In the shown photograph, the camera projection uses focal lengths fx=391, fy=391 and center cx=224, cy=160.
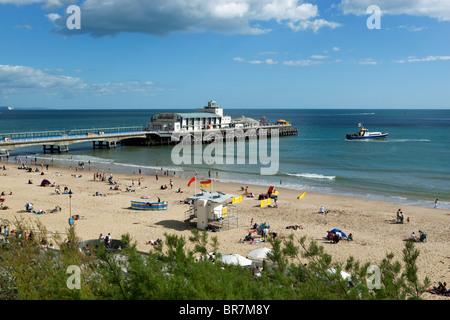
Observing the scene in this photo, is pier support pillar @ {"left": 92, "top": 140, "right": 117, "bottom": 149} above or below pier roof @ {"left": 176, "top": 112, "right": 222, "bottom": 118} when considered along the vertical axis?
below

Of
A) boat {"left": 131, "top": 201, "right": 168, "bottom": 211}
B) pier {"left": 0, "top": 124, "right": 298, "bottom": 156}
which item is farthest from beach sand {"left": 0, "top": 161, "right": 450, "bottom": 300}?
pier {"left": 0, "top": 124, "right": 298, "bottom": 156}

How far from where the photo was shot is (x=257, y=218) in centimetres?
2348

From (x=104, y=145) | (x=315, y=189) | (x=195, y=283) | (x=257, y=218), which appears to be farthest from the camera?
(x=104, y=145)

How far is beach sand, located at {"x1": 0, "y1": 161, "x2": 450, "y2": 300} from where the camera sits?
17984 mm

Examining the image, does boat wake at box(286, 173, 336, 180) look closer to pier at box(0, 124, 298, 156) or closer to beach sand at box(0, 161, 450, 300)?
beach sand at box(0, 161, 450, 300)

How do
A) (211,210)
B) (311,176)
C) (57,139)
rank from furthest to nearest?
(57,139) → (311,176) → (211,210)

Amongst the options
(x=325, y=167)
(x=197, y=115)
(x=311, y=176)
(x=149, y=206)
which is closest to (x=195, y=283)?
(x=149, y=206)

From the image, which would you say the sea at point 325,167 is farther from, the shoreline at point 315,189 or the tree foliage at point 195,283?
the tree foliage at point 195,283

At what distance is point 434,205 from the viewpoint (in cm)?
2800

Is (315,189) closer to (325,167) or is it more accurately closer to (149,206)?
(325,167)

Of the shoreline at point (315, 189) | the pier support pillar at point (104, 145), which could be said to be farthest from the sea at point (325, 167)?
the pier support pillar at point (104, 145)
